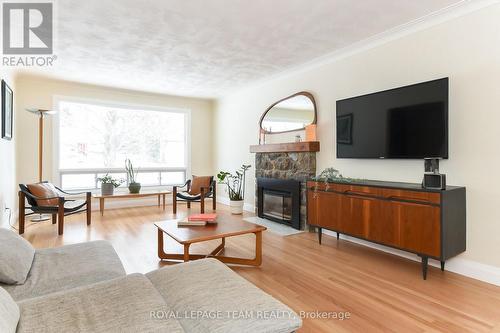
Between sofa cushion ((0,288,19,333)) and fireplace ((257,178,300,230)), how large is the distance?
362 centimetres

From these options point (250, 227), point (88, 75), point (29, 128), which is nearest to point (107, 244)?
point (250, 227)

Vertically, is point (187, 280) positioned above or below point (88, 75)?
below

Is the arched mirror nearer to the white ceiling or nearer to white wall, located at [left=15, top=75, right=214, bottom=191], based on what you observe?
the white ceiling

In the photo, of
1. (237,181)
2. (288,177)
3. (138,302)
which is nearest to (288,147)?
(288,177)

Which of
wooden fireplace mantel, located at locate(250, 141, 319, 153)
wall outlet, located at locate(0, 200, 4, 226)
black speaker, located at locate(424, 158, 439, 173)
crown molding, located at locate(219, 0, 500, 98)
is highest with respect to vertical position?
crown molding, located at locate(219, 0, 500, 98)

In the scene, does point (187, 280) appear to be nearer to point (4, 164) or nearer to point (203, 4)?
point (203, 4)

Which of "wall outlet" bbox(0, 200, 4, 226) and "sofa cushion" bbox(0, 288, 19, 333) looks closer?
"sofa cushion" bbox(0, 288, 19, 333)

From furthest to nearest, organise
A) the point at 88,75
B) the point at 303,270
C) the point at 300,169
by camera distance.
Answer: the point at 88,75, the point at 300,169, the point at 303,270

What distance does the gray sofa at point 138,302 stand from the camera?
3.63 feet

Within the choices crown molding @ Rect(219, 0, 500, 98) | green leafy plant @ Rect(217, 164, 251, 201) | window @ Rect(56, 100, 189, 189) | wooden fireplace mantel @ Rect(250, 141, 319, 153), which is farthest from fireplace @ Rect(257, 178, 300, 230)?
window @ Rect(56, 100, 189, 189)

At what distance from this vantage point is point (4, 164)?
3816mm

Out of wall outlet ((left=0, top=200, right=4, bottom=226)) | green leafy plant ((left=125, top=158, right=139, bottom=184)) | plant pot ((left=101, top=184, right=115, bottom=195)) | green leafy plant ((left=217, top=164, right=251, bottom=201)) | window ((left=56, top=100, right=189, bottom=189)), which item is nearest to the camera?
wall outlet ((left=0, top=200, right=4, bottom=226))

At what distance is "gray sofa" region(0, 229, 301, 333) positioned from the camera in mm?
1105

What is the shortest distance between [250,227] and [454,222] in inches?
74.0
